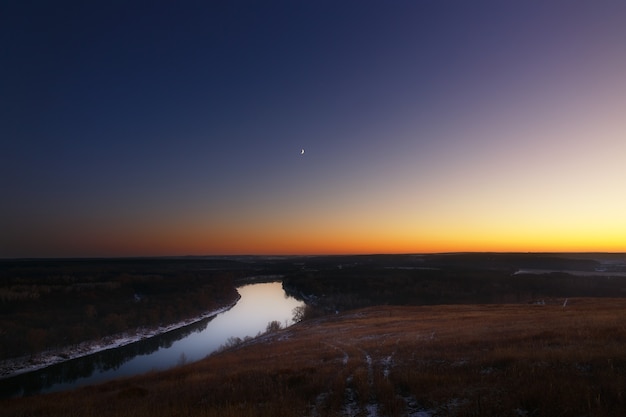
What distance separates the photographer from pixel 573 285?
8900 cm

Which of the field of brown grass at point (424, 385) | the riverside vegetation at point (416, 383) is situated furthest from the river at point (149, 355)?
the riverside vegetation at point (416, 383)

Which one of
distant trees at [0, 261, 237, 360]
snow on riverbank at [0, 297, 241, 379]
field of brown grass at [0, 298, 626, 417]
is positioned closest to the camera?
field of brown grass at [0, 298, 626, 417]

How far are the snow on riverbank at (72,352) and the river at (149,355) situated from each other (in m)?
1.00

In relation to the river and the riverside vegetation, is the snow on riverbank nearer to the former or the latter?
the river

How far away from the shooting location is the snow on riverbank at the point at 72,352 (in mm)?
35625

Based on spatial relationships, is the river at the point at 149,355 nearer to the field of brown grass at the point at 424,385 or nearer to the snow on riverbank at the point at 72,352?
the snow on riverbank at the point at 72,352

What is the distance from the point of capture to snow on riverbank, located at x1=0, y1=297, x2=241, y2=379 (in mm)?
35625

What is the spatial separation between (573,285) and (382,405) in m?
97.5

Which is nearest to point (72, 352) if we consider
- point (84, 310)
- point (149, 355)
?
point (149, 355)

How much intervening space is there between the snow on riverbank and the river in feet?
3.28

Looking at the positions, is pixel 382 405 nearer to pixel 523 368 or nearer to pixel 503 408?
pixel 503 408

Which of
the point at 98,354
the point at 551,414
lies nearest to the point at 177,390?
the point at 551,414

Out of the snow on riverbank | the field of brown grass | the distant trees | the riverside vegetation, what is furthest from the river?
the riverside vegetation

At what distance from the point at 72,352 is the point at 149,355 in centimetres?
815
